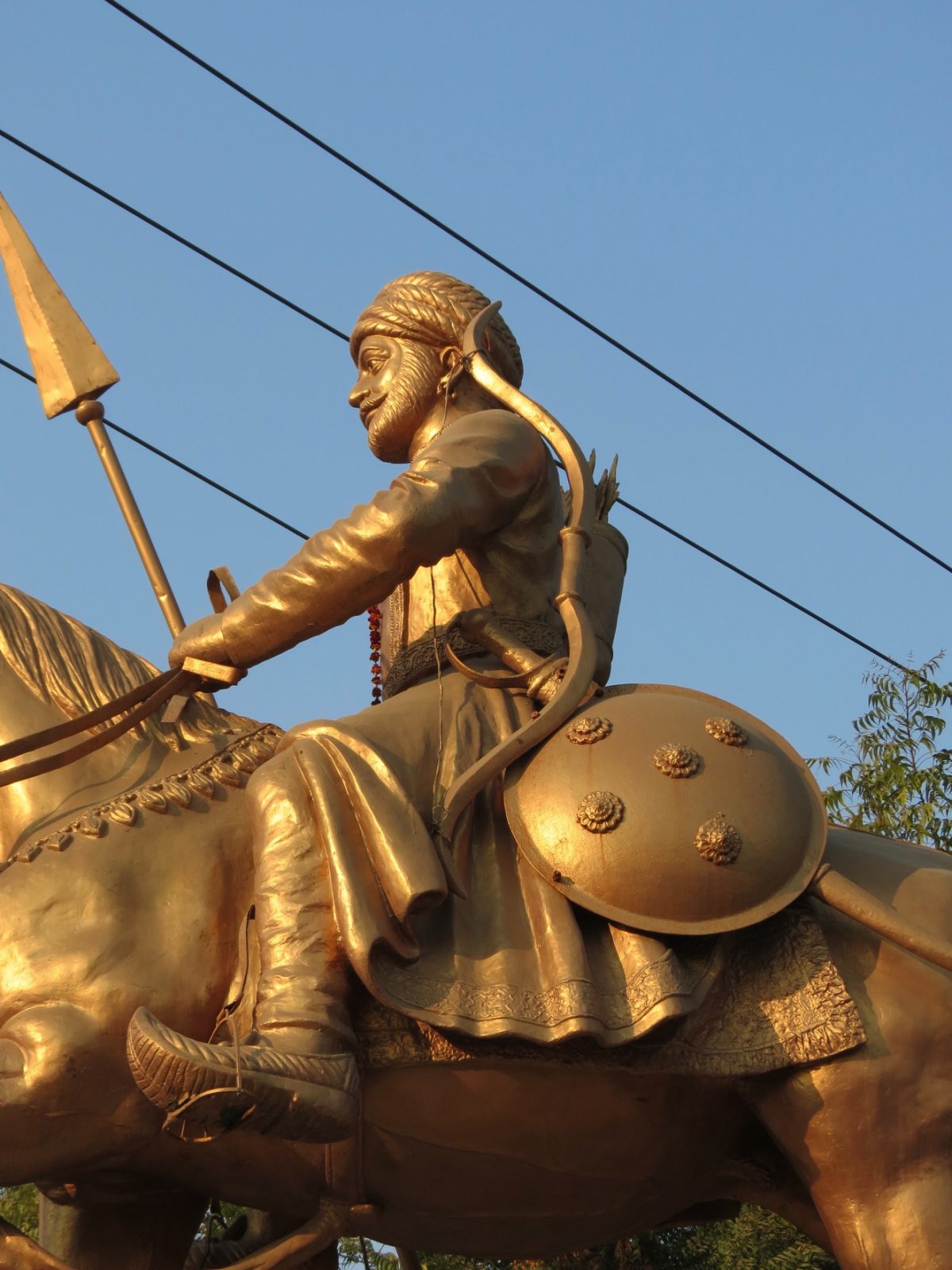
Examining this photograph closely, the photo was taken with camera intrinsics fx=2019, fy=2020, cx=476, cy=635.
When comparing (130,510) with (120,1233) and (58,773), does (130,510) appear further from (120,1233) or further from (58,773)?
(120,1233)

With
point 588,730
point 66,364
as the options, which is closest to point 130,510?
point 66,364

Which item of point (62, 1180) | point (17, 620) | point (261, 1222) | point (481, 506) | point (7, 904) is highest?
point (481, 506)

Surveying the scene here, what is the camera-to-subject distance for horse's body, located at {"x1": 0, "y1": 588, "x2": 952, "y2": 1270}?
16.1ft

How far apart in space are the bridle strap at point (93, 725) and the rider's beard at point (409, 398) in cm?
112

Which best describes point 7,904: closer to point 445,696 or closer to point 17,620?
point 17,620

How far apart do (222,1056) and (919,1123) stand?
180cm

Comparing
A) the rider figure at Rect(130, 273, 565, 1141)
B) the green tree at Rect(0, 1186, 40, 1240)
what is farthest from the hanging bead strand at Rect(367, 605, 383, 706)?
the green tree at Rect(0, 1186, 40, 1240)

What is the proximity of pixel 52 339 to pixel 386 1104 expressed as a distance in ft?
8.59

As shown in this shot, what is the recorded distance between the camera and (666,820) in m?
5.07

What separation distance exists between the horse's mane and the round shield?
0.92 meters

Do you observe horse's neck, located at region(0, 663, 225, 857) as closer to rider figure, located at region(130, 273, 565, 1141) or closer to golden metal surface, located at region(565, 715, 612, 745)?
rider figure, located at region(130, 273, 565, 1141)

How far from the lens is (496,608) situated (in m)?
5.82

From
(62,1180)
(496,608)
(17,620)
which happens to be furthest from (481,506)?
(62,1180)

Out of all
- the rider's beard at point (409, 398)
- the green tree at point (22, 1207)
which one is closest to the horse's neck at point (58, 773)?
the rider's beard at point (409, 398)
